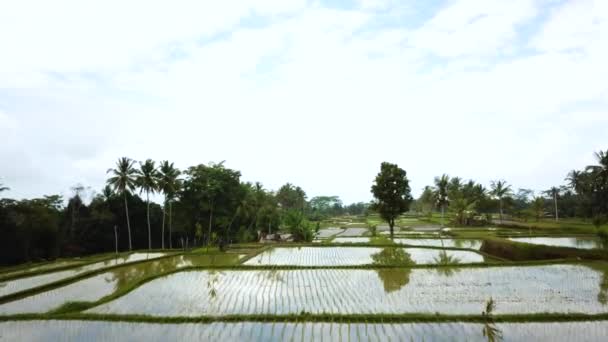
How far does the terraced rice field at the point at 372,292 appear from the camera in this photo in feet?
33.0

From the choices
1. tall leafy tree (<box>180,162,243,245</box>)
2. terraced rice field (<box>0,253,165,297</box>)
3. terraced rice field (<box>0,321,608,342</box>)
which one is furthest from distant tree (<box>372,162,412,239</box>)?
terraced rice field (<box>0,321,608,342</box>)

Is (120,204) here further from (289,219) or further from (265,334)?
(265,334)

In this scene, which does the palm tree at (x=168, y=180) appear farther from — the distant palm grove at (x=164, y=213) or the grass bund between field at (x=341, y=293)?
the grass bund between field at (x=341, y=293)

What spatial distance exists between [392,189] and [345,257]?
13.0 metres

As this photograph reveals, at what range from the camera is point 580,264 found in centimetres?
1612

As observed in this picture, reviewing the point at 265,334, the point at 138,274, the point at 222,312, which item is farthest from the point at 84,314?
the point at 138,274

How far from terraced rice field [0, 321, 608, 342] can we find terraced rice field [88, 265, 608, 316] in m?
1.07

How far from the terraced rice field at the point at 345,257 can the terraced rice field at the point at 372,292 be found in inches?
106

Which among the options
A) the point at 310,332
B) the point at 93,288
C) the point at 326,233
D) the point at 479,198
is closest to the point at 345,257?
the point at 93,288

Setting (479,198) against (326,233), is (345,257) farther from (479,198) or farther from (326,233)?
(479,198)

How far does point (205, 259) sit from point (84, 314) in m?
12.2

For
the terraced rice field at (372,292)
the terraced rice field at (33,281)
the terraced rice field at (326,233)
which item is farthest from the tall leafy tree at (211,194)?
the terraced rice field at (372,292)

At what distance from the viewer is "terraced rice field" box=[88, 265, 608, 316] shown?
10.1m

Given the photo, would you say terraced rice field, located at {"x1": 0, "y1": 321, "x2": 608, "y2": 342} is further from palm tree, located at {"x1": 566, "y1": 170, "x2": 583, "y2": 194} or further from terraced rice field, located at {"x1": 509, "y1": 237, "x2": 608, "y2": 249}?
palm tree, located at {"x1": 566, "y1": 170, "x2": 583, "y2": 194}
